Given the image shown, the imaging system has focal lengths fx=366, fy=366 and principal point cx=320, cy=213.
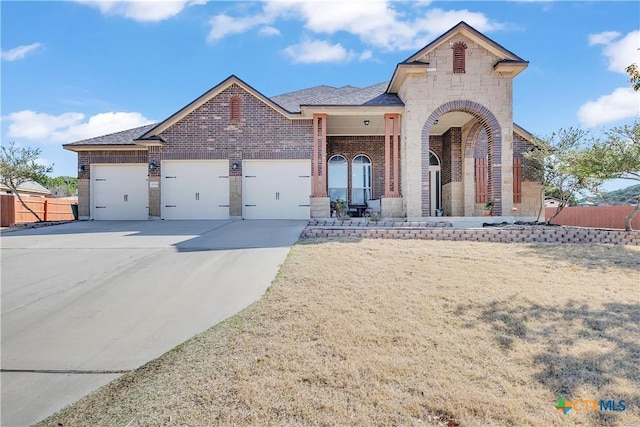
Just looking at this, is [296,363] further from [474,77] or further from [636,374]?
[474,77]

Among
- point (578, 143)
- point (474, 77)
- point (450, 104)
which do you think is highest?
point (474, 77)

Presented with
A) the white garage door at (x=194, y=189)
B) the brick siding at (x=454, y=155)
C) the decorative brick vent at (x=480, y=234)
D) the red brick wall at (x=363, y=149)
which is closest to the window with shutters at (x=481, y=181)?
the brick siding at (x=454, y=155)

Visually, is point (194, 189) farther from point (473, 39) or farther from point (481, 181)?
point (481, 181)

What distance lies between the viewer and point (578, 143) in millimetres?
12672

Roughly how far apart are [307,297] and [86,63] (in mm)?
12210

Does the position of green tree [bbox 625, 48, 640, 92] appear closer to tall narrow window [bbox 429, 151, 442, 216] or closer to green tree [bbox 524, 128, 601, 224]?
green tree [bbox 524, 128, 601, 224]

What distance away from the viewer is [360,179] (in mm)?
15992

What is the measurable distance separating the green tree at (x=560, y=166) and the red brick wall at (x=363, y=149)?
5552 mm

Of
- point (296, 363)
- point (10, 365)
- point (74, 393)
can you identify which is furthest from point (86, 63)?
point (296, 363)

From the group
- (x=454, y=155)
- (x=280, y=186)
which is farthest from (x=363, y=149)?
(x=280, y=186)

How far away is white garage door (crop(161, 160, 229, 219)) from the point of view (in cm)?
1375

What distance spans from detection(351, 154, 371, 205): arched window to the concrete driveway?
7.84 meters

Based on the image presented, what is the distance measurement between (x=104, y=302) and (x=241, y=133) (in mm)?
9617

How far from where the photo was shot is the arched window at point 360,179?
1592cm
